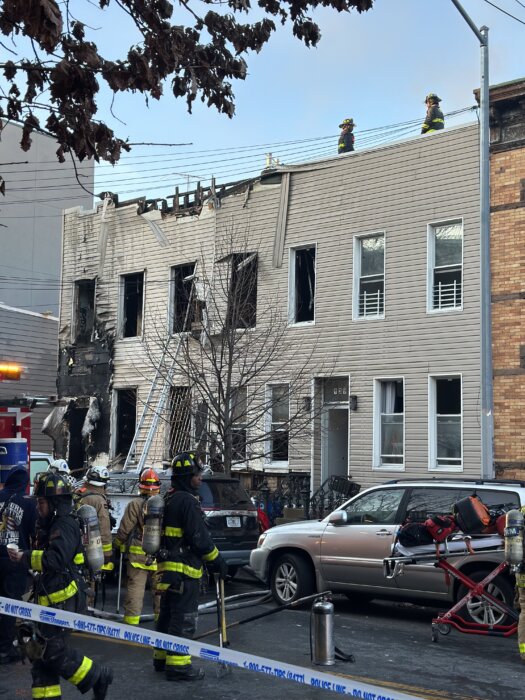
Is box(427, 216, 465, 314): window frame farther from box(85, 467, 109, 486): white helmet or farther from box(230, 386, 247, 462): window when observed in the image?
box(85, 467, 109, 486): white helmet

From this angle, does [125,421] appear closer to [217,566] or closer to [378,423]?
[378,423]

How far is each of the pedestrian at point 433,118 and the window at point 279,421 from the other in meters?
6.14

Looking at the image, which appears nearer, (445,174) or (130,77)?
(130,77)

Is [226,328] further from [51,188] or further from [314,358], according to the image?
[51,188]

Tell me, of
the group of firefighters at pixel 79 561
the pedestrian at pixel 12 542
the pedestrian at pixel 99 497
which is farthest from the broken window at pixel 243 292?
the pedestrian at pixel 12 542

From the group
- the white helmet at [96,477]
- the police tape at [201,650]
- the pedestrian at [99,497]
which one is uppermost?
the white helmet at [96,477]

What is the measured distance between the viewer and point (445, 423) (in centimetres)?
1791

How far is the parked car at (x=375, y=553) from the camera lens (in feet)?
33.6

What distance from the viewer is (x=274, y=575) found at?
12109 mm

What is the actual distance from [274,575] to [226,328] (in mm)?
7774

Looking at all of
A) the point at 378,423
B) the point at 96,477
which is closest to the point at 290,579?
the point at 96,477

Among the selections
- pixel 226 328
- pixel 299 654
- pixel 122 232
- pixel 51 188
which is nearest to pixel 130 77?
A: pixel 299 654

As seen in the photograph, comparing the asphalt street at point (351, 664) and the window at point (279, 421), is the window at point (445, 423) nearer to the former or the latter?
the window at point (279, 421)

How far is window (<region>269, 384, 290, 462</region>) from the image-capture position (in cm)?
2016
